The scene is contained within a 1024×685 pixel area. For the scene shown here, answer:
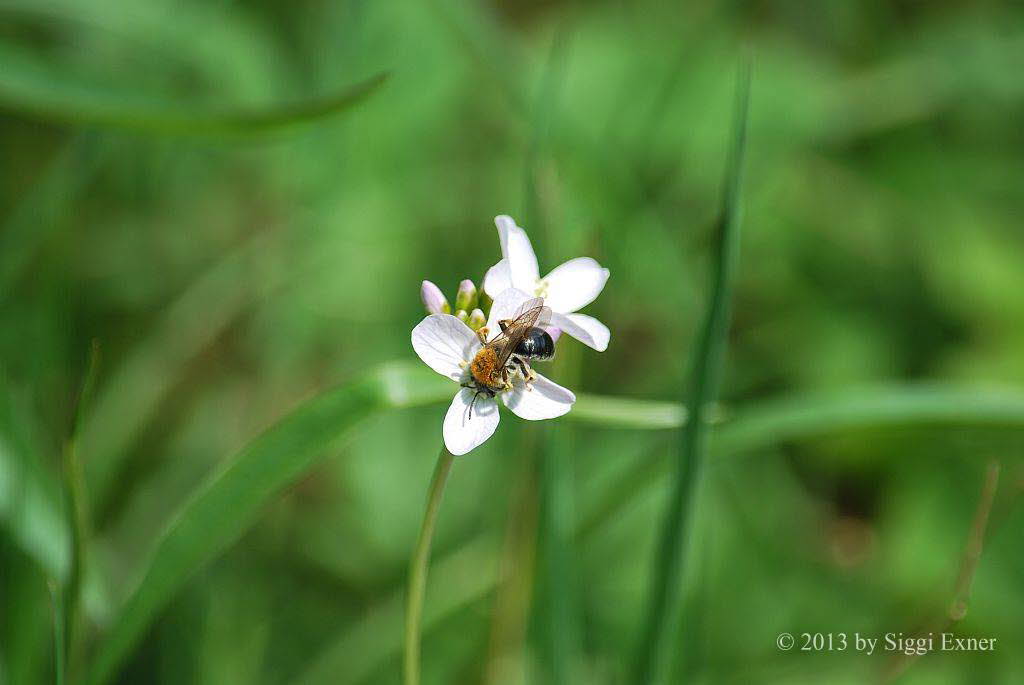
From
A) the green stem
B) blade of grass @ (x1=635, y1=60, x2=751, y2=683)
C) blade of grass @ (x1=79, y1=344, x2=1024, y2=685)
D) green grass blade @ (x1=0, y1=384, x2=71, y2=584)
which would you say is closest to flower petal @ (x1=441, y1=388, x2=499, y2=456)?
blade of grass @ (x1=79, y1=344, x2=1024, y2=685)

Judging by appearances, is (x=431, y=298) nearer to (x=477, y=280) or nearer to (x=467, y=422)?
(x=467, y=422)

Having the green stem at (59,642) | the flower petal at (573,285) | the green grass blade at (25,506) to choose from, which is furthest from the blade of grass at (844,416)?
the green grass blade at (25,506)

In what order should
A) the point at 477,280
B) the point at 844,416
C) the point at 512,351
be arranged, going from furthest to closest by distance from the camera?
the point at 477,280 < the point at 844,416 < the point at 512,351

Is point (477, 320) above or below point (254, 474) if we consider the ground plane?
above

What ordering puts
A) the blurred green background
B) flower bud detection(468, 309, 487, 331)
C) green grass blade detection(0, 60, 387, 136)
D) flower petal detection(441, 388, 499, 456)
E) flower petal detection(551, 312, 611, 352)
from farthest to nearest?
the blurred green background → green grass blade detection(0, 60, 387, 136) → flower bud detection(468, 309, 487, 331) → flower petal detection(551, 312, 611, 352) → flower petal detection(441, 388, 499, 456)

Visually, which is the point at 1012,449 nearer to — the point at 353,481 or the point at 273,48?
the point at 353,481

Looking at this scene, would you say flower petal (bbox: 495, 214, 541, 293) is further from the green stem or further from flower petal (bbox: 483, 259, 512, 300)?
the green stem

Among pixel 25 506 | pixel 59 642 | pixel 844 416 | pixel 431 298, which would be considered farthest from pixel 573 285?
pixel 25 506
